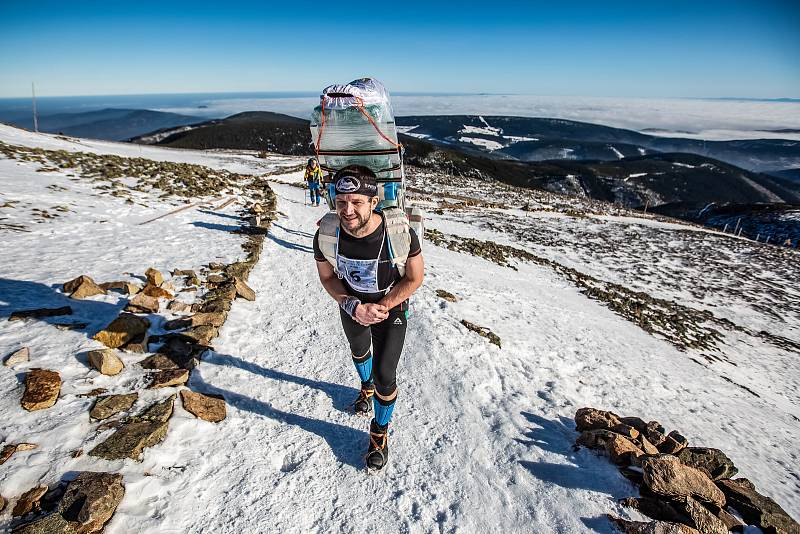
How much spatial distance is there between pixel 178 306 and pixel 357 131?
523 cm

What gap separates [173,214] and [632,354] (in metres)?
17.4

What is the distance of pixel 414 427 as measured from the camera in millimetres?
5105

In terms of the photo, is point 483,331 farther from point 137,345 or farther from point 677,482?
point 137,345

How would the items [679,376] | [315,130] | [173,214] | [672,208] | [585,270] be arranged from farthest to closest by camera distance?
1. [672,208]
2. [585,270]
3. [173,214]
4. [679,376]
5. [315,130]

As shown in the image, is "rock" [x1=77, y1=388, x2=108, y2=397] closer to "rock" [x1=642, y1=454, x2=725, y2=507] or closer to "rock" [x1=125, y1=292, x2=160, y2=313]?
"rock" [x1=125, y1=292, x2=160, y2=313]

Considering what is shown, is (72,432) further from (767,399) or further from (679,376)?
(767,399)

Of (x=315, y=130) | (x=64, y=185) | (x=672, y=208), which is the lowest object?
(x=672, y=208)

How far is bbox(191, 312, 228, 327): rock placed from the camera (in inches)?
262

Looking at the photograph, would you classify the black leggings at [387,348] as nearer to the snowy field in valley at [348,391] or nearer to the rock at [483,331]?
the snowy field in valley at [348,391]

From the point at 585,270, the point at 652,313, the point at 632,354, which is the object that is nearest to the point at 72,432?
the point at 632,354

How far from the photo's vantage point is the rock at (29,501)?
2961 millimetres

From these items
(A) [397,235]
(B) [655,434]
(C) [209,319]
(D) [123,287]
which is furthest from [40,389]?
(B) [655,434]

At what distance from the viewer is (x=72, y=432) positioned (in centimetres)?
383

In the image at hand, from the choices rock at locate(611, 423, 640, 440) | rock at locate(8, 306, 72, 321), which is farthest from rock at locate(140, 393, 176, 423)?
rock at locate(611, 423, 640, 440)
